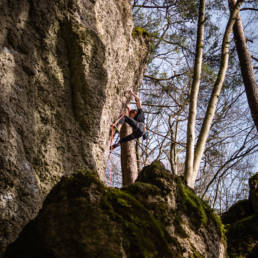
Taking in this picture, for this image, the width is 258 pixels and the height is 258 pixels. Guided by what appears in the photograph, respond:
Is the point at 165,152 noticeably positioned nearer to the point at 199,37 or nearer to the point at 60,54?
the point at 199,37

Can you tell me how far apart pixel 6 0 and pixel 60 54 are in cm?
85

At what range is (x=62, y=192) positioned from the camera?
1.61 m

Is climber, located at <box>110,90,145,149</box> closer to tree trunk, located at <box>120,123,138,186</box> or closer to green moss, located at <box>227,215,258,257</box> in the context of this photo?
Answer: tree trunk, located at <box>120,123,138,186</box>

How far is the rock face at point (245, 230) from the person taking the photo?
3.02 m

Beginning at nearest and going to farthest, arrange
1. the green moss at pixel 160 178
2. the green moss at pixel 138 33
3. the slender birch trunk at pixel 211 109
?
the green moss at pixel 160 178 < the slender birch trunk at pixel 211 109 < the green moss at pixel 138 33

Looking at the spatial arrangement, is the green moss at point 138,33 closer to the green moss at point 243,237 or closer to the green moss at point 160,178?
the green moss at point 243,237

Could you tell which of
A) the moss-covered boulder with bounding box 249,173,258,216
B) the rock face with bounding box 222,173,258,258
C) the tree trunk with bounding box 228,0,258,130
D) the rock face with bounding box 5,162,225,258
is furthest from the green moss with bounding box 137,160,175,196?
the tree trunk with bounding box 228,0,258,130

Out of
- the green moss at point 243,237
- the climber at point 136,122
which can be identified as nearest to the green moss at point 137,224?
the green moss at point 243,237

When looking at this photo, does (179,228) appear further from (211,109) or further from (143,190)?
(211,109)

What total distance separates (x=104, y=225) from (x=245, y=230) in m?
2.55

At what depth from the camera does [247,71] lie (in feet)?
23.1

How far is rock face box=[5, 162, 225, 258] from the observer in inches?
55.2

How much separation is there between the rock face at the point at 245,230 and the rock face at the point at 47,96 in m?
1.92

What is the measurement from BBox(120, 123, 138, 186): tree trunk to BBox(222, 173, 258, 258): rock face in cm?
344
